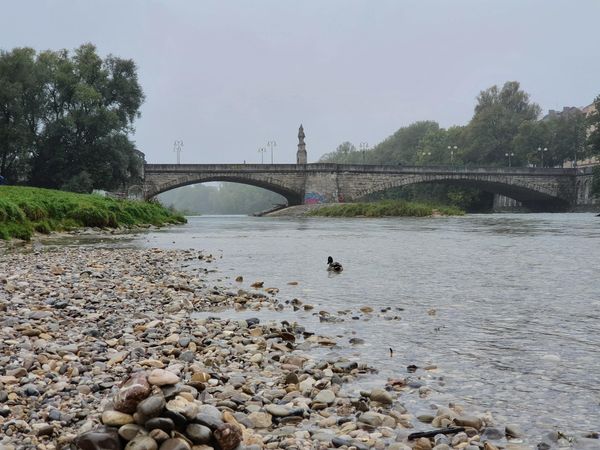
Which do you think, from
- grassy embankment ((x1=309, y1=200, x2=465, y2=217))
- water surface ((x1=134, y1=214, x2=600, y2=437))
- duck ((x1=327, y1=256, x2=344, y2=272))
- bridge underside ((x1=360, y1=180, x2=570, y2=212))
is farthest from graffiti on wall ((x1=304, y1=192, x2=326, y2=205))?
duck ((x1=327, y1=256, x2=344, y2=272))

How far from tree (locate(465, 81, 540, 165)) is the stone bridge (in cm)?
2139

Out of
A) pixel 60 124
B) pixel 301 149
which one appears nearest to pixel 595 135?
pixel 301 149

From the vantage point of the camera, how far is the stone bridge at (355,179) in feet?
230

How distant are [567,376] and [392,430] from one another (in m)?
1.98

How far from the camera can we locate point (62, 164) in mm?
50906

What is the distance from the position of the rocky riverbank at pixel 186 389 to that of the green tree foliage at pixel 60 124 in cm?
4625

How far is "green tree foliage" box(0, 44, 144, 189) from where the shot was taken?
49188 millimetres

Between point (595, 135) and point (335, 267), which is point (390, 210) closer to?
point (595, 135)

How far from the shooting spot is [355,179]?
258 feet

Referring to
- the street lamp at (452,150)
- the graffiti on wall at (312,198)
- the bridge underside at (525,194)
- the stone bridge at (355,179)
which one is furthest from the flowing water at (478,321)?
the street lamp at (452,150)

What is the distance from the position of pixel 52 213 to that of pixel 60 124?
1067 inches

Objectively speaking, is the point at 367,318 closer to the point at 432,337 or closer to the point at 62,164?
the point at 432,337

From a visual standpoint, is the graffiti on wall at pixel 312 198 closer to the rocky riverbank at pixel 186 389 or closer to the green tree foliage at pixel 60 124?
the green tree foliage at pixel 60 124

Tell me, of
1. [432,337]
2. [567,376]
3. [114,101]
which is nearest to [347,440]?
[567,376]
